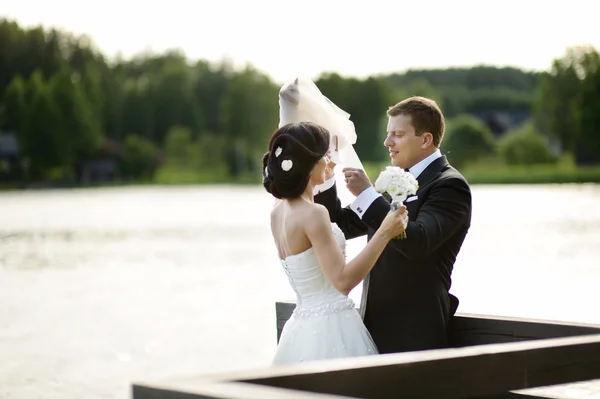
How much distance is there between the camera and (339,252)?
165 inches

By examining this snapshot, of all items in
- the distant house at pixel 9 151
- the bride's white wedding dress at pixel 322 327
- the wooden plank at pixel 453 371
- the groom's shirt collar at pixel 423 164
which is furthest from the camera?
the distant house at pixel 9 151

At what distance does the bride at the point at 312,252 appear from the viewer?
418cm

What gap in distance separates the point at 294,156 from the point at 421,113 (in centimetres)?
59

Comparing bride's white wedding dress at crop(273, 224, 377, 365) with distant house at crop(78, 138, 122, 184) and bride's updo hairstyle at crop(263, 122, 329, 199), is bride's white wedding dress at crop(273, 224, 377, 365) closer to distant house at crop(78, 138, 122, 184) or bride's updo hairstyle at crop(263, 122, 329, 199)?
bride's updo hairstyle at crop(263, 122, 329, 199)

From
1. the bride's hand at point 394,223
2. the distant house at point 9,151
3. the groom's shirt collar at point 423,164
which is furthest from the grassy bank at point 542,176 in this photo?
the bride's hand at point 394,223

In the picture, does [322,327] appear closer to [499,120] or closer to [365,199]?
[365,199]

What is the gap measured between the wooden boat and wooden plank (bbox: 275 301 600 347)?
0.11 m

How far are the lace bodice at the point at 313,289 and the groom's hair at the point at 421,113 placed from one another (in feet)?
1.80

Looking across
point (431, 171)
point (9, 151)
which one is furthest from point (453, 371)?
point (9, 151)

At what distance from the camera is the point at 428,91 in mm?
153750

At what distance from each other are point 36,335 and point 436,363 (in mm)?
10571

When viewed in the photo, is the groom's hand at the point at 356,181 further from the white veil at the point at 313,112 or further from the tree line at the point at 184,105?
the tree line at the point at 184,105

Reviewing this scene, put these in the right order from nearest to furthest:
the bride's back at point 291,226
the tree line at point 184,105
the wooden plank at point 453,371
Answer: the wooden plank at point 453,371, the bride's back at point 291,226, the tree line at point 184,105

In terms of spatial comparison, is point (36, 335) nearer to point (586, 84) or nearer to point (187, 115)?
point (586, 84)
